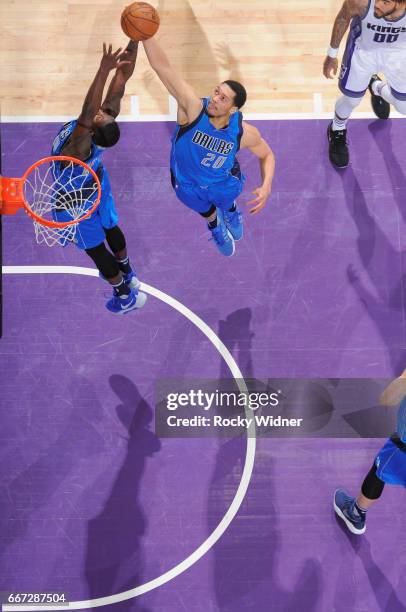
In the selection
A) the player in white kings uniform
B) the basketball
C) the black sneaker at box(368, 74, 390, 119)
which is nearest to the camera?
the basketball

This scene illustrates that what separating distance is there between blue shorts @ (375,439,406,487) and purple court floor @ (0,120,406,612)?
849mm

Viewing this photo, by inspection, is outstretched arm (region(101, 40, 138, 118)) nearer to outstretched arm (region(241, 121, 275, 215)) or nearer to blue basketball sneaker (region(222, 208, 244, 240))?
outstretched arm (region(241, 121, 275, 215))

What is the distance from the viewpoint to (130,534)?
759 centimetres

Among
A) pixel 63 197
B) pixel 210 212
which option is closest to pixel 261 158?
pixel 210 212

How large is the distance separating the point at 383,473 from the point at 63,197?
3676mm

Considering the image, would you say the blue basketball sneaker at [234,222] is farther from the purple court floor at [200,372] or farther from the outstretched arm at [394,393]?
the outstretched arm at [394,393]

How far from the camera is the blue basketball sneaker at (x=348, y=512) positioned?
7.39 m

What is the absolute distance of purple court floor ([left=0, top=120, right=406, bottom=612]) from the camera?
750 cm

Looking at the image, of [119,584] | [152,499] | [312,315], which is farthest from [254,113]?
[119,584]

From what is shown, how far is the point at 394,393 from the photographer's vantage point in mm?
7531

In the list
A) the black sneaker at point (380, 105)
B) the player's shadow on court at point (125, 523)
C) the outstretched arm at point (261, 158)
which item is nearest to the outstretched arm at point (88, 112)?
the outstretched arm at point (261, 158)

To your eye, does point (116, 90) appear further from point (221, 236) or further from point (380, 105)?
point (380, 105)

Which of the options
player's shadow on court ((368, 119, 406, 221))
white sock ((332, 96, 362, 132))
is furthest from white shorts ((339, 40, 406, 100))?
player's shadow on court ((368, 119, 406, 221))

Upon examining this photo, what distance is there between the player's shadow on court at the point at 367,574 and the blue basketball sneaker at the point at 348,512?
106 millimetres
